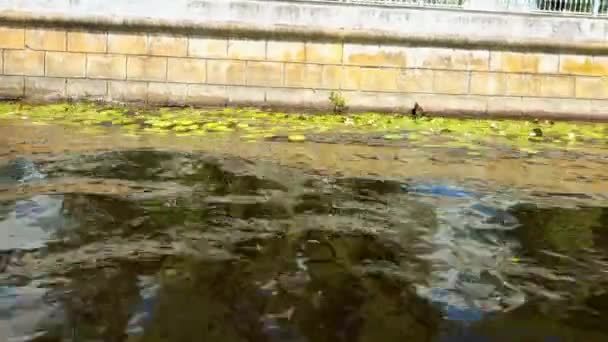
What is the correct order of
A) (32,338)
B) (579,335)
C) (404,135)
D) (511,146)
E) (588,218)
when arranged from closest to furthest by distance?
(32,338) < (579,335) < (588,218) < (511,146) < (404,135)

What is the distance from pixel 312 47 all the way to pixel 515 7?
3.09m

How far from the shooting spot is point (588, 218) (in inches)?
179

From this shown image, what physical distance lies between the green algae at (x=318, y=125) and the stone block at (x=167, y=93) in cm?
24

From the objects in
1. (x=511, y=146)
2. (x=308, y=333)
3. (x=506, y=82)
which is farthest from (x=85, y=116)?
(x=308, y=333)

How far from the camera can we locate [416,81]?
9.95 meters

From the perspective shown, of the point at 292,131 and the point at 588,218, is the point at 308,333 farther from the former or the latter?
the point at 292,131

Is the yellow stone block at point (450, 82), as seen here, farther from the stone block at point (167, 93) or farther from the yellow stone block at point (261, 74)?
the stone block at point (167, 93)

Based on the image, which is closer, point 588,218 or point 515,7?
point 588,218

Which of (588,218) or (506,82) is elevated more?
(506,82)

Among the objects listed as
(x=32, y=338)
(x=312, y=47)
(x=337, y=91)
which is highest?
(x=312, y=47)

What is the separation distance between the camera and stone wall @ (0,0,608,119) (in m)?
9.51

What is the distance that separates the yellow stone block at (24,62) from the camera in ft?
30.9

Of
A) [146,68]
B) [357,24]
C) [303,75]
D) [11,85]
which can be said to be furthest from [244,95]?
[11,85]

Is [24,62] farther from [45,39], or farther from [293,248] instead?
[293,248]
